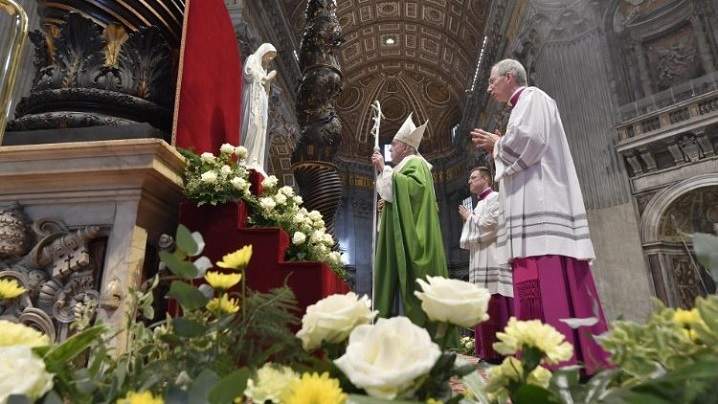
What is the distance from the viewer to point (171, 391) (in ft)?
1.47

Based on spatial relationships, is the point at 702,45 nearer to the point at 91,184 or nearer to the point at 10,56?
the point at 91,184

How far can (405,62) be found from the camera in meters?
19.3

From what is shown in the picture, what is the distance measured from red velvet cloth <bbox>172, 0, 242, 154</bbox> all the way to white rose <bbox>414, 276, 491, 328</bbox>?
6.30ft

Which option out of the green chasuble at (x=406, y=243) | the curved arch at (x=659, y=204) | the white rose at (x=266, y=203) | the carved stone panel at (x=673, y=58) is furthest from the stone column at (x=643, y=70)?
the white rose at (x=266, y=203)

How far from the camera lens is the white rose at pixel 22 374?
1.34 feet

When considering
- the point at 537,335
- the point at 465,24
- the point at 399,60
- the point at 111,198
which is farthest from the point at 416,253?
the point at 399,60

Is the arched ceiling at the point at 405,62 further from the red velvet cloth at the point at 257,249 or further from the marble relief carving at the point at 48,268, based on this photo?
the marble relief carving at the point at 48,268

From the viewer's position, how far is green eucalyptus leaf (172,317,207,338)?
502mm

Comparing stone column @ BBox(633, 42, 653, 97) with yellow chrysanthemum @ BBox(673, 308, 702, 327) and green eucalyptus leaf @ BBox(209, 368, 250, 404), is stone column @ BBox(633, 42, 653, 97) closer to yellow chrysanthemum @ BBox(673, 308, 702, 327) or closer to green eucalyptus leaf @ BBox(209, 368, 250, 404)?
yellow chrysanthemum @ BBox(673, 308, 702, 327)

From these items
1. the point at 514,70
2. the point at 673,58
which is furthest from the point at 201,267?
the point at 673,58

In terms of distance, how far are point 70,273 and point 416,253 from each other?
6.79 ft

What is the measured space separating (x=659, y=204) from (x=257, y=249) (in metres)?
7.89

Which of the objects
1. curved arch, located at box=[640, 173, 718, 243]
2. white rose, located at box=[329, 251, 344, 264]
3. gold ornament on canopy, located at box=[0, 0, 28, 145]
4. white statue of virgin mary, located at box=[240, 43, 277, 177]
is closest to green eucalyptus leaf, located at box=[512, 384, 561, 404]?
gold ornament on canopy, located at box=[0, 0, 28, 145]

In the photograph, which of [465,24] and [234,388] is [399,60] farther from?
[234,388]
